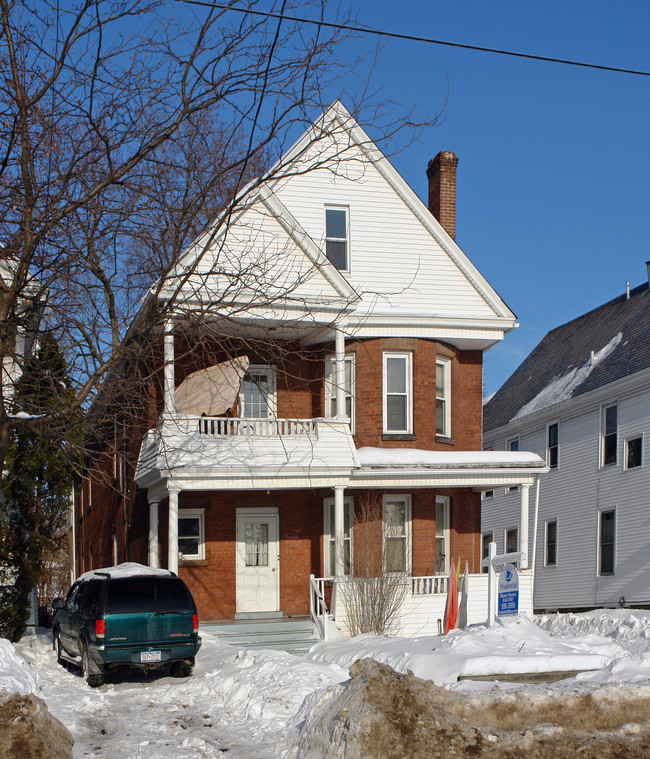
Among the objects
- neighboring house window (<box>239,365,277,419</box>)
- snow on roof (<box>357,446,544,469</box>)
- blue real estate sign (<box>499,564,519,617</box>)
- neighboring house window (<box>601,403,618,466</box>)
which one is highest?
neighboring house window (<box>239,365,277,419</box>)

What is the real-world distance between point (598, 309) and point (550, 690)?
1041 inches

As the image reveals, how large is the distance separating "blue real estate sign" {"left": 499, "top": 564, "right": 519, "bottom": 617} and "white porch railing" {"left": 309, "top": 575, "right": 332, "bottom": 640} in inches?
158

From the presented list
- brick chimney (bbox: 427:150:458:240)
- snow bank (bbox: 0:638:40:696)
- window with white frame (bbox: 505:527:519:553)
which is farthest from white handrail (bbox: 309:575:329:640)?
window with white frame (bbox: 505:527:519:553)

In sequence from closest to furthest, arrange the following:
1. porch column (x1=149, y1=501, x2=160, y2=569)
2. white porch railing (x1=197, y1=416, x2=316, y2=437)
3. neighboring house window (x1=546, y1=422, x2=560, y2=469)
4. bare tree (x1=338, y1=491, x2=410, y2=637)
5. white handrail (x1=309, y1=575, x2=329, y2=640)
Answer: bare tree (x1=338, y1=491, x2=410, y2=637), white handrail (x1=309, y1=575, x2=329, y2=640), white porch railing (x1=197, y1=416, x2=316, y2=437), porch column (x1=149, y1=501, x2=160, y2=569), neighboring house window (x1=546, y1=422, x2=560, y2=469)

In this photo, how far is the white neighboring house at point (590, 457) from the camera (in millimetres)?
26906

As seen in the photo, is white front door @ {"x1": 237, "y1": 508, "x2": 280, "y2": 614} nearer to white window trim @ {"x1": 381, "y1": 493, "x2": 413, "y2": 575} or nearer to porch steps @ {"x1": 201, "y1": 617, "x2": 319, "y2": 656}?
porch steps @ {"x1": 201, "y1": 617, "x2": 319, "y2": 656}

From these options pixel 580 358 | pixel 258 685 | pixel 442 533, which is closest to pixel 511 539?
pixel 580 358

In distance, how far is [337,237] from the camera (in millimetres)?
22812

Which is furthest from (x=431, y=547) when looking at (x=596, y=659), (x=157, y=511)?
(x=596, y=659)

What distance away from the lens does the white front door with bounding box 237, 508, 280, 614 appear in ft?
70.2

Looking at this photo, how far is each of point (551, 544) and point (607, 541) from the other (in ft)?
10.9

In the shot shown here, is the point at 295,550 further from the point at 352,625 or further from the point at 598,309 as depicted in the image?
the point at 598,309

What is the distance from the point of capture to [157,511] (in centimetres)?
2136

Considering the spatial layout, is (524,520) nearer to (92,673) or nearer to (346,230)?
(346,230)
